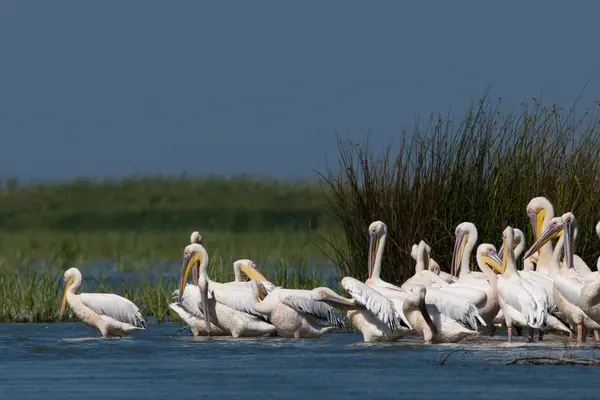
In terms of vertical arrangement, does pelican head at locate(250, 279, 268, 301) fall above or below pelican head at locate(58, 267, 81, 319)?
below

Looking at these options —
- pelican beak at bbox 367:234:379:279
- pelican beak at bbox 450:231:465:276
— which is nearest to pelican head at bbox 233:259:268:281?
pelican beak at bbox 367:234:379:279

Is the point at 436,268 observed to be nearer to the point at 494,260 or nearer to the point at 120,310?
the point at 494,260

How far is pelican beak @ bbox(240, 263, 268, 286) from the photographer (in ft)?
53.3

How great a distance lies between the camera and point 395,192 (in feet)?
56.1

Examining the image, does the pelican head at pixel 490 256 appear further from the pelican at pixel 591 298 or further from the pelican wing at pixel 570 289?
the pelican at pixel 591 298

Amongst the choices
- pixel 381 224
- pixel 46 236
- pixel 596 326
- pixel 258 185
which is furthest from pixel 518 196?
pixel 258 185

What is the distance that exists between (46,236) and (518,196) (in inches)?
823

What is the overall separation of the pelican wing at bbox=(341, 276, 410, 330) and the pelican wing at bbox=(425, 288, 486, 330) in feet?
1.03

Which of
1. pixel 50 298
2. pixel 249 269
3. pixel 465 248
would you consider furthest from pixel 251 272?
pixel 50 298

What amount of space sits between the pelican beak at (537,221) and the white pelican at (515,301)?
2.03m

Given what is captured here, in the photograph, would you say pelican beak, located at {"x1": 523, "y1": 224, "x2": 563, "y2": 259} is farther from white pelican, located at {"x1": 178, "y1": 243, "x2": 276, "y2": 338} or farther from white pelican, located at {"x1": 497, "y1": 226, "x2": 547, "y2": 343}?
white pelican, located at {"x1": 178, "y1": 243, "x2": 276, "y2": 338}

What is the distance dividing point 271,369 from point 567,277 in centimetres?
346

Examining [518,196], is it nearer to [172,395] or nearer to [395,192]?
[395,192]

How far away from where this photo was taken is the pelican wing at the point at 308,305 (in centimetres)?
1491
